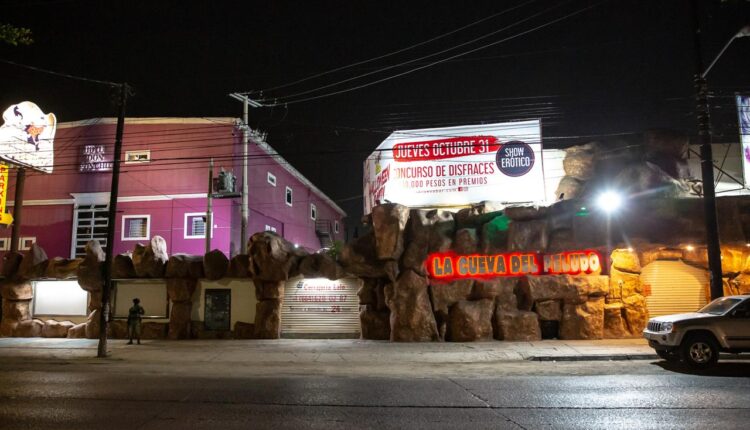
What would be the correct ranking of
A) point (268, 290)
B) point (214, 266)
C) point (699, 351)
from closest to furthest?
point (699, 351) < point (268, 290) < point (214, 266)

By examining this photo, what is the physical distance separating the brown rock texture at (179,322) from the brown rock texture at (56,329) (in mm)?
4636

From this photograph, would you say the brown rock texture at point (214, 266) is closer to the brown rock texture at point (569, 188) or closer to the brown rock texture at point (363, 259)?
the brown rock texture at point (363, 259)

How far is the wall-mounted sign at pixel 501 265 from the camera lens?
18.0 m

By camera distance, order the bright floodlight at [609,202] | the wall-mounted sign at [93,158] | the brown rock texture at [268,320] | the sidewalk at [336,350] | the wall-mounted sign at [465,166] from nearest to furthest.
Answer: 1. the sidewalk at [336,350]
2. the bright floodlight at [609,202]
3. the brown rock texture at [268,320]
4. the wall-mounted sign at [465,166]
5. the wall-mounted sign at [93,158]

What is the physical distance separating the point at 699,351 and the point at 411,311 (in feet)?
28.5

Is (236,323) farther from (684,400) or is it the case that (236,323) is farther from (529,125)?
(684,400)

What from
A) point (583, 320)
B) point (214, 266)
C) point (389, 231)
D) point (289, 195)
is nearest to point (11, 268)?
point (214, 266)

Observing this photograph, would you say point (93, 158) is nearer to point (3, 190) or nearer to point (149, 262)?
point (3, 190)

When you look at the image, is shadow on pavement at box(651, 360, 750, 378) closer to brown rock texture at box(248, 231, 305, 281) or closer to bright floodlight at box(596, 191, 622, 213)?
bright floodlight at box(596, 191, 622, 213)

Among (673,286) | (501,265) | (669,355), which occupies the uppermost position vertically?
(501,265)

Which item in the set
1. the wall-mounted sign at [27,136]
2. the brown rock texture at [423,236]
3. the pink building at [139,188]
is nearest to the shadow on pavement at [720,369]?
the brown rock texture at [423,236]

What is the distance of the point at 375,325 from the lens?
1866 centimetres

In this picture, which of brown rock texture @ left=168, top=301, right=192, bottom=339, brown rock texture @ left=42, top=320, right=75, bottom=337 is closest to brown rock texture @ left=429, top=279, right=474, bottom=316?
brown rock texture @ left=168, top=301, right=192, bottom=339

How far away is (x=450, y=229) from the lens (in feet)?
60.5
